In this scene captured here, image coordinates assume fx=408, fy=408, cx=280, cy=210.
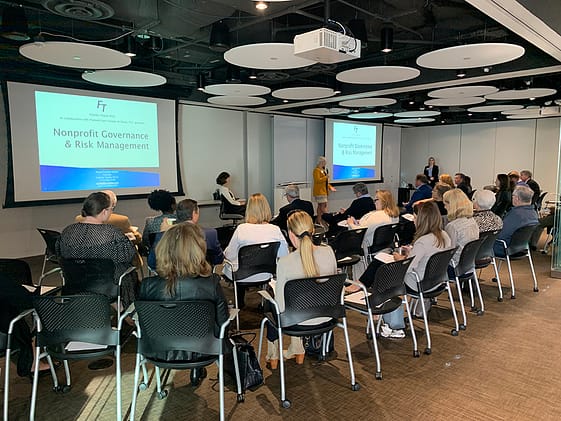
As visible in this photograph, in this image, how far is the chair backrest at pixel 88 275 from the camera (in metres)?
3.13

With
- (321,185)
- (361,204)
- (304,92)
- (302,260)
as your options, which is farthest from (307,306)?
(321,185)

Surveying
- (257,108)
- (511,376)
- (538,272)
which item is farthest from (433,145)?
(511,376)

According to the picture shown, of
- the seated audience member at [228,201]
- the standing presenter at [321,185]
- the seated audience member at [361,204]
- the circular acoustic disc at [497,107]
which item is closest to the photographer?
the seated audience member at [361,204]

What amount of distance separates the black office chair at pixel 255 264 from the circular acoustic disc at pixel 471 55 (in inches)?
115

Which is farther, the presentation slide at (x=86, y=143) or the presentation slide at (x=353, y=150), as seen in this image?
the presentation slide at (x=353, y=150)

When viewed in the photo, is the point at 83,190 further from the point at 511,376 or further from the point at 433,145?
the point at 433,145

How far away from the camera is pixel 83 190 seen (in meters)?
7.19

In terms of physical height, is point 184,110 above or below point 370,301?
above

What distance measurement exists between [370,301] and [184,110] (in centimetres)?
705

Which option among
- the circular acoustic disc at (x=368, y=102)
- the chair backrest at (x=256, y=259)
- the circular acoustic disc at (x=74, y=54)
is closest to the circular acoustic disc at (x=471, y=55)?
the chair backrest at (x=256, y=259)

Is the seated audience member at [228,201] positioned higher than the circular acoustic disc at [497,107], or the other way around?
the circular acoustic disc at [497,107]

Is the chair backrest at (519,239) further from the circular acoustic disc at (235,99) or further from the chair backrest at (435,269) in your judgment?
the circular acoustic disc at (235,99)

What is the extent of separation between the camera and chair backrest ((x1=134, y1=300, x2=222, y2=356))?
2.20 m

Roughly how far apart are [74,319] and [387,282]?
2.11 m
